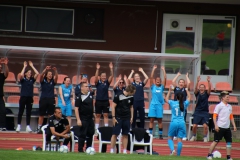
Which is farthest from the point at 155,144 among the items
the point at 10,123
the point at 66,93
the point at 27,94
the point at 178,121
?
the point at 10,123

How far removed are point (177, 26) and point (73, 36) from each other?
13.0ft

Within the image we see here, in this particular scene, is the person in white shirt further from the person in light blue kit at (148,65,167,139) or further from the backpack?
the backpack

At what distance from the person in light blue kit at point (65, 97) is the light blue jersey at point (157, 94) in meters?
2.69

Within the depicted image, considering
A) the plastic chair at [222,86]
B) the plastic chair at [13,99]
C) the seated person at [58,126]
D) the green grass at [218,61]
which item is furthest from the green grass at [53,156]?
the green grass at [218,61]

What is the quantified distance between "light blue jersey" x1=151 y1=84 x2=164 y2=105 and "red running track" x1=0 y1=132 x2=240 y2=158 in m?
1.36

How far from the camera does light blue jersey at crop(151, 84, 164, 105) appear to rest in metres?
23.3

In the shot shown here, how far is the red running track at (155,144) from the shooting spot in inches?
799

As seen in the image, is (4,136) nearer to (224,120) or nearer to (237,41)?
(224,120)

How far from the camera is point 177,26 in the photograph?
89.2ft

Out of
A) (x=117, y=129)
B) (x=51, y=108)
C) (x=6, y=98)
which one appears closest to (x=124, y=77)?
(x=51, y=108)

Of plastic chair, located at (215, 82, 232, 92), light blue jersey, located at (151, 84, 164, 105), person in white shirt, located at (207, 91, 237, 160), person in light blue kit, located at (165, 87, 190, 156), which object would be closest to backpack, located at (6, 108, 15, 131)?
light blue jersey, located at (151, 84, 164, 105)

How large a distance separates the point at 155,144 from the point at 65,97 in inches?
142

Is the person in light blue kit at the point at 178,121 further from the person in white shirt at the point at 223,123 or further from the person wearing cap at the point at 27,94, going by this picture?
the person wearing cap at the point at 27,94

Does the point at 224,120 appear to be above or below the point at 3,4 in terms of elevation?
below
